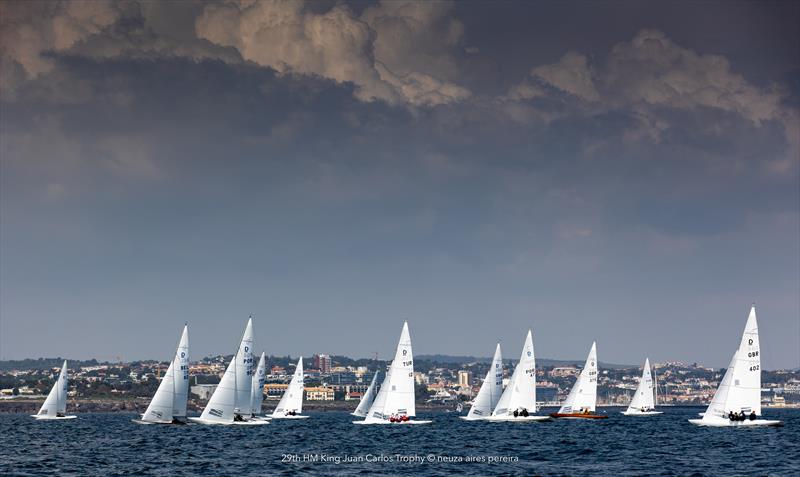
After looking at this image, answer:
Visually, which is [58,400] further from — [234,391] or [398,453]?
[398,453]

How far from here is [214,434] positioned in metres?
98.4

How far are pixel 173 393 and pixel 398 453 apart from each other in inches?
1384

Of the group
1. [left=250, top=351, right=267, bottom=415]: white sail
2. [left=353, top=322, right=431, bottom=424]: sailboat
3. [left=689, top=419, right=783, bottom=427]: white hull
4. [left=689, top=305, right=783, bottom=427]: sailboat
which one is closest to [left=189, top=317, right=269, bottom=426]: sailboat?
[left=353, top=322, right=431, bottom=424]: sailboat

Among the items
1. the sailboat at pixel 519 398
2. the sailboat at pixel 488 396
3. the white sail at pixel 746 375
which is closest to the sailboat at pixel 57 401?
the sailboat at pixel 488 396

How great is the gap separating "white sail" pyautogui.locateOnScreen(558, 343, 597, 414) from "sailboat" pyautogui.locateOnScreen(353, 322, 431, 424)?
43905mm

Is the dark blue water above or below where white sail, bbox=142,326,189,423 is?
below

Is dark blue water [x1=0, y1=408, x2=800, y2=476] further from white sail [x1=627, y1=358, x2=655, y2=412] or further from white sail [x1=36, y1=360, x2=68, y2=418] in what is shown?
white sail [x1=627, y1=358, x2=655, y2=412]

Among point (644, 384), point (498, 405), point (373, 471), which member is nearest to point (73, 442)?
point (373, 471)

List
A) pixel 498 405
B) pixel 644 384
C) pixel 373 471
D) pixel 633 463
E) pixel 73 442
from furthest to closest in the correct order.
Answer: pixel 644 384 → pixel 498 405 → pixel 73 442 → pixel 633 463 → pixel 373 471

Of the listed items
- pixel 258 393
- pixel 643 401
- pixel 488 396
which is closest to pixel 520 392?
pixel 488 396

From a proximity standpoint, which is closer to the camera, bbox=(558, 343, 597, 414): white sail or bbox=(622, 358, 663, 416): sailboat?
bbox=(558, 343, 597, 414): white sail

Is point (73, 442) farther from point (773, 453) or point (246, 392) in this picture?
point (773, 453)

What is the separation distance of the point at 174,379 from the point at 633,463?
171 ft

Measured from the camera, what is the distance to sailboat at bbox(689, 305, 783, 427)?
106250 mm
